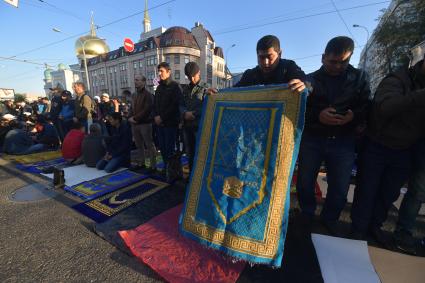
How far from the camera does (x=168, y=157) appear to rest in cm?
368

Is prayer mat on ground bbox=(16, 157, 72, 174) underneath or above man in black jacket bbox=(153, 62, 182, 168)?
underneath

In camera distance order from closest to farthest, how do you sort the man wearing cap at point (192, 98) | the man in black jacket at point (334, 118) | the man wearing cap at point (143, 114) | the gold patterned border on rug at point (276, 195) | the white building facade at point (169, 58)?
the gold patterned border on rug at point (276, 195) → the man in black jacket at point (334, 118) → the man wearing cap at point (192, 98) → the man wearing cap at point (143, 114) → the white building facade at point (169, 58)

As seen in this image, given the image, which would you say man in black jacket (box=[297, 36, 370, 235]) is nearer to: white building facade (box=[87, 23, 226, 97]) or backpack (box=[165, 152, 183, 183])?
backpack (box=[165, 152, 183, 183])

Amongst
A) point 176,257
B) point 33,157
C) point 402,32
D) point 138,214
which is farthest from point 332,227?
point 402,32

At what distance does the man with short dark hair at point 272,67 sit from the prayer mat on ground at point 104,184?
2.83 m

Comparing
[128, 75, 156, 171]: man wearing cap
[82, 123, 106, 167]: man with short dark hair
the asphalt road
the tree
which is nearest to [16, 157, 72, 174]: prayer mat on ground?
[82, 123, 106, 167]: man with short dark hair

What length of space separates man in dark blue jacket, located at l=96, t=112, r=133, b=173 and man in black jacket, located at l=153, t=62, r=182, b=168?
1.14 metres

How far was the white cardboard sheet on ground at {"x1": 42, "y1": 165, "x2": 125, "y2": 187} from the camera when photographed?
381cm

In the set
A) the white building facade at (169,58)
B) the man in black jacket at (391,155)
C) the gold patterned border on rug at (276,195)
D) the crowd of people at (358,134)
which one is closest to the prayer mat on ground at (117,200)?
the gold patterned border on rug at (276,195)

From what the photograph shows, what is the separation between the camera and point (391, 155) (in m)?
1.89

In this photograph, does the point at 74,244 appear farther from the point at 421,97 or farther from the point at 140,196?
the point at 421,97

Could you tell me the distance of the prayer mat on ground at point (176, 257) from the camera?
5.43 ft

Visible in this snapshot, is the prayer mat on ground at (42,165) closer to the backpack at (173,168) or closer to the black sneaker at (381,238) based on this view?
the backpack at (173,168)

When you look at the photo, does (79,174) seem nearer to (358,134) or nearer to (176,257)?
(176,257)
